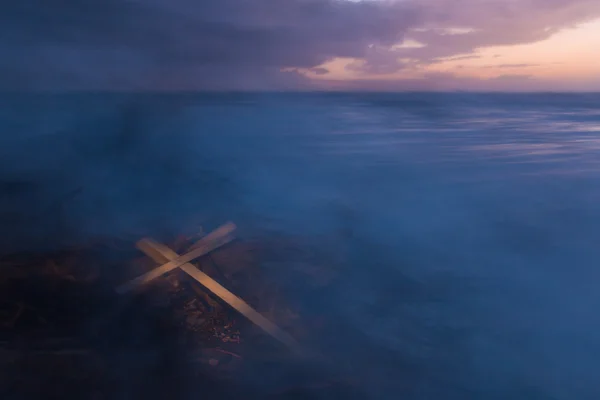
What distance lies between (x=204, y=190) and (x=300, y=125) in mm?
9631

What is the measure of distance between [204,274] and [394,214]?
3395mm

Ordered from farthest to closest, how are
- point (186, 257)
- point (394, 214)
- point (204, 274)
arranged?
point (394, 214) < point (186, 257) < point (204, 274)

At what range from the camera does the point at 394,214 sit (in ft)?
22.8

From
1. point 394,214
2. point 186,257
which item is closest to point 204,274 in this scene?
point 186,257

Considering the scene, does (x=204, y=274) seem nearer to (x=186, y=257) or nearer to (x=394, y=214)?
(x=186, y=257)

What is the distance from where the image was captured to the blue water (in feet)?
12.1

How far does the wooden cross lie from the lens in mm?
3832

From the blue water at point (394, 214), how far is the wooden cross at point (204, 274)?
45cm

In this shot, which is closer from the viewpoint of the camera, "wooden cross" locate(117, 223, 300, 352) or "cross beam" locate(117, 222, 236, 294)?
"wooden cross" locate(117, 223, 300, 352)

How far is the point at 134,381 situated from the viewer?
323 cm

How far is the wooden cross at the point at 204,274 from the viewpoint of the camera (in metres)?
3.83

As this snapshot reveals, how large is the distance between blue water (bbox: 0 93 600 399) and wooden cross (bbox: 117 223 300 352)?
0.45m

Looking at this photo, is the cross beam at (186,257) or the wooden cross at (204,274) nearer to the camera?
the wooden cross at (204,274)

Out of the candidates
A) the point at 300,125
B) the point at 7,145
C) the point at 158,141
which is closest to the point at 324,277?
the point at 158,141
